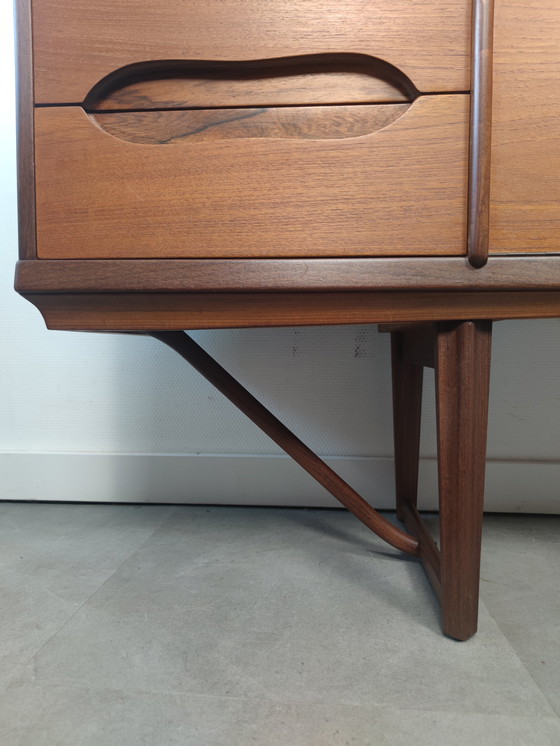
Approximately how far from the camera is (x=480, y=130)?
1.54ft

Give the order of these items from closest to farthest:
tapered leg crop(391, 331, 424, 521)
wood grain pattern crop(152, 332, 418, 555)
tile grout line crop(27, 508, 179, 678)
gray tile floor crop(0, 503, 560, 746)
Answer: gray tile floor crop(0, 503, 560, 746) → tile grout line crop(27, 508, 179, 678) → wood grain pattern crop(152, 332, 418, 555) → tapered leg crop(391, 331, 424, 521)

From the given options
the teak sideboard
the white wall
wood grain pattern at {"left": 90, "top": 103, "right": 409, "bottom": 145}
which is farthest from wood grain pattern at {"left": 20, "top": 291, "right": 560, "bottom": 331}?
the white wall

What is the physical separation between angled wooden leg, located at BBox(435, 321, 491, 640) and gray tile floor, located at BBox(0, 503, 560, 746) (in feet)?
0.20

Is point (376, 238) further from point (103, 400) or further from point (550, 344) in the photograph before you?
point (103, 400)

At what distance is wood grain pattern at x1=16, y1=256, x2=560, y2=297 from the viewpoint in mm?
489

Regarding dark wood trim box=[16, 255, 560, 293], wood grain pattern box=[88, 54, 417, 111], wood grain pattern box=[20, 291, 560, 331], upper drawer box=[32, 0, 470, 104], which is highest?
upper drawer box=[32, 0, 470, 104]

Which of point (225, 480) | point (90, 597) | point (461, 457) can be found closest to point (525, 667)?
point (461, 457)

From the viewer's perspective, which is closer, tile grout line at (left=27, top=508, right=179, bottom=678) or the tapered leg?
tile grout line at (left=27, top=508, right=179, bottom=678)

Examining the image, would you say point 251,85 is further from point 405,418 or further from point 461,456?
point 405,418

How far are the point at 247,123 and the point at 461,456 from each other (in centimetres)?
41

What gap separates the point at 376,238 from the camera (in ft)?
1.59

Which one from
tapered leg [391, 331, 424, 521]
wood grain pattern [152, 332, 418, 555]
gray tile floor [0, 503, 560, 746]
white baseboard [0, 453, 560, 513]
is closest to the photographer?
gray tile floor [0, 503, 560, 746]

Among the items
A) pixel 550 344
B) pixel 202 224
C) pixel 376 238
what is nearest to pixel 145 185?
pixel 202 224

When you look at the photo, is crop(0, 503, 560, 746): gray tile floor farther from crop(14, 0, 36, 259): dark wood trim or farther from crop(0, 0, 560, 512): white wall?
crop(14, 0, 36, 259): dark wood trim
